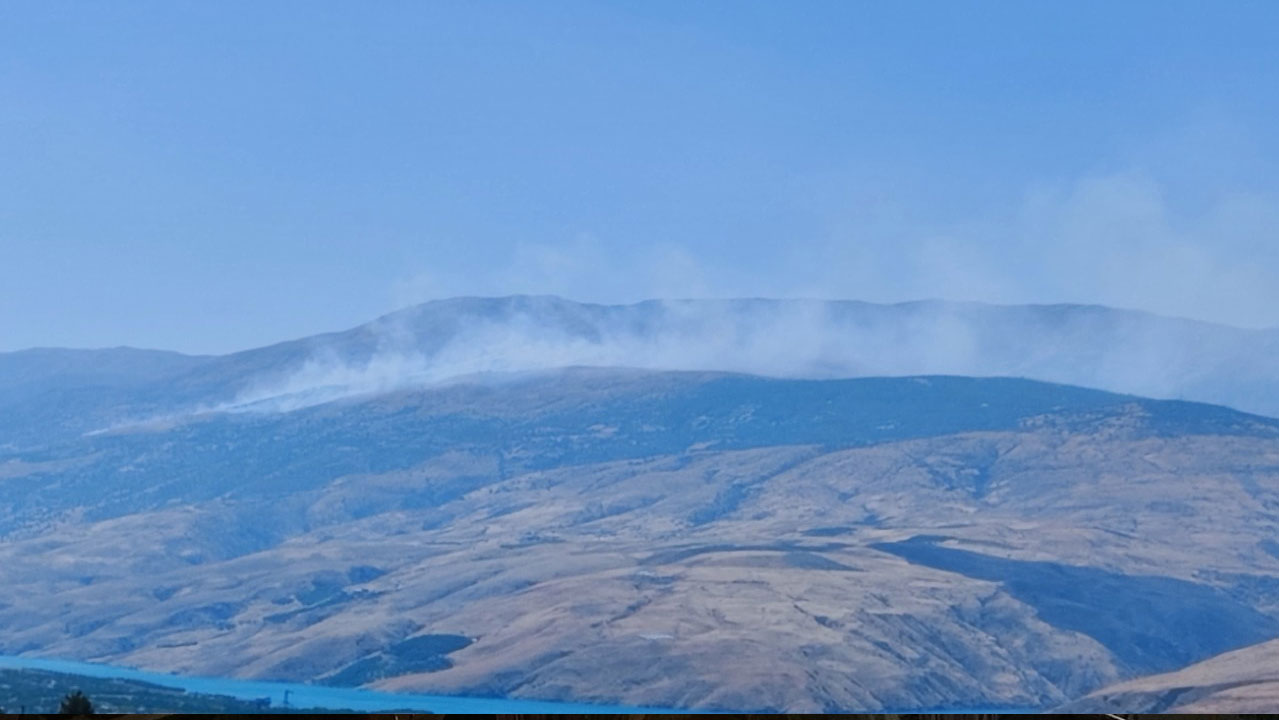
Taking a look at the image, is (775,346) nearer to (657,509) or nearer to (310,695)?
(657,509)

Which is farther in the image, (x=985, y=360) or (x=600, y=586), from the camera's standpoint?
(x=600, y=586)

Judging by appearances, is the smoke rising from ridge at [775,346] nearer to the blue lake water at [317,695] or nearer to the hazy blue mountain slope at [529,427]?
the hazy blue mountain slope at [529,427]

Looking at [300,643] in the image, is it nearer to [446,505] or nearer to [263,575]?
[263,575]

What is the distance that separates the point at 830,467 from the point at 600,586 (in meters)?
2.77

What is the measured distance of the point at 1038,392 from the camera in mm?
17906

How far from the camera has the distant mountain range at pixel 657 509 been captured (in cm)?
1603

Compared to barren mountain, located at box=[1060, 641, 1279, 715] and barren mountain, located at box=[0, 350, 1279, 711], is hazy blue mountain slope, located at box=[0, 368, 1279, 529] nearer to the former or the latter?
barren mountain, located at box=[0, 350, 1279, 711]

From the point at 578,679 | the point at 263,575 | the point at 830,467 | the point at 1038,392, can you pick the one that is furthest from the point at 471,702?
the point at 1038,392

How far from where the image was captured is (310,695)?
48.9 feet

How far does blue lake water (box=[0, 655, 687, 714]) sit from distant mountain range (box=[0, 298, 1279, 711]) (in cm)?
28

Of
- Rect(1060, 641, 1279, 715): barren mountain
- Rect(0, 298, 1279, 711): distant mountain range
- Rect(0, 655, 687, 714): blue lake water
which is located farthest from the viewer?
Rect(0, 298, 1279, 711): distant mountain range

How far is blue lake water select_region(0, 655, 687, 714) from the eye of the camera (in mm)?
14508

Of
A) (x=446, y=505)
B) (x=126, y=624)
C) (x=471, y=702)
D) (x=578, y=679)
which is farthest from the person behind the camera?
(x=446, y=505)

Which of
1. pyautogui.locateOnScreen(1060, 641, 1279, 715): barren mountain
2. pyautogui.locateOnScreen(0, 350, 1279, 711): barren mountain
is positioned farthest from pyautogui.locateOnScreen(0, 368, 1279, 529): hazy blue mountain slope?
pyautogui.locateOnScreen(1060, 641, 1279, 715): barren mountain
